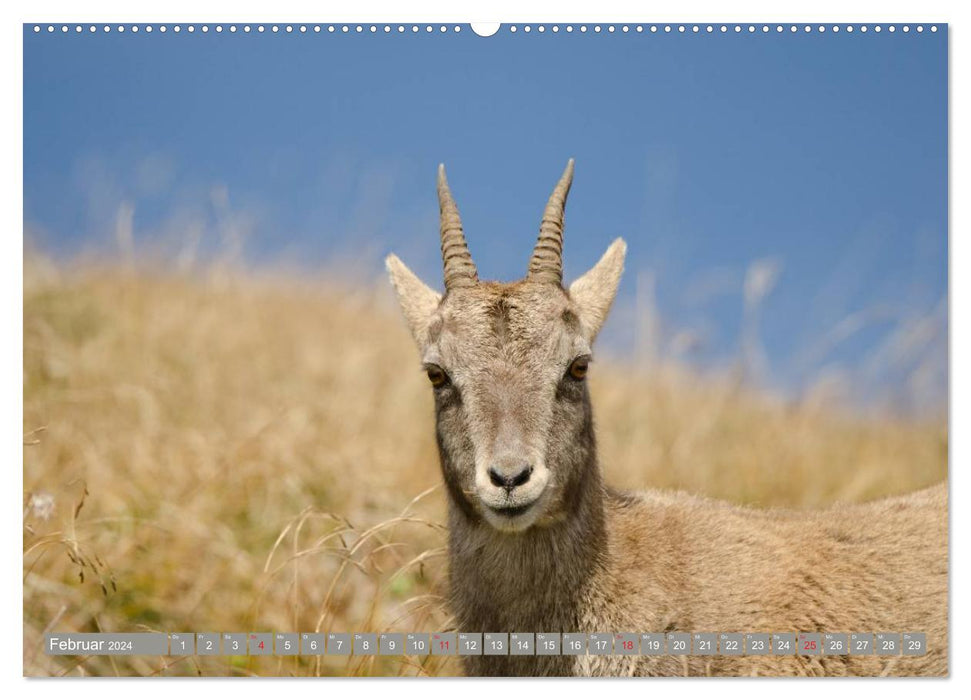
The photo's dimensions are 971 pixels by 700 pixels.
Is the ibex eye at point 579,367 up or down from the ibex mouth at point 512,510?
up

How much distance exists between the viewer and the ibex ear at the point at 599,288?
6.16m

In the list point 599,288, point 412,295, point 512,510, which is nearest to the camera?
point 512,510

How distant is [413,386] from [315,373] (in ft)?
3.19

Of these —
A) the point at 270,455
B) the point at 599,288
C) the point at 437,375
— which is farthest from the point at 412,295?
the point at 270,455

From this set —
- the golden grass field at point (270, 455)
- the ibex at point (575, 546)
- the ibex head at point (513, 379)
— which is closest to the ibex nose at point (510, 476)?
the ibex head at point (513, 379)

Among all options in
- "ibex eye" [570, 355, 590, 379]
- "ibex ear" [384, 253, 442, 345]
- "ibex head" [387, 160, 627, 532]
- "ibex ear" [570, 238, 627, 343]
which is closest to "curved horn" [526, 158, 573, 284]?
"ibex head" [387, 160, 627, 532]

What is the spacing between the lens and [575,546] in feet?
18.9

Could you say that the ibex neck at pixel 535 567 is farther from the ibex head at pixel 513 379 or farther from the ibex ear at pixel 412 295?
the ibex ear at pixel 412 295

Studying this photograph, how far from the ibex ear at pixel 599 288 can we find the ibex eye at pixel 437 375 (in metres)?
0.81

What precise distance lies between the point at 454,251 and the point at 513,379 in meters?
0.90

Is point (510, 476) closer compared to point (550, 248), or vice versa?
point (510, 476)

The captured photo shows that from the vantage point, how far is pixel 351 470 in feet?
30.7

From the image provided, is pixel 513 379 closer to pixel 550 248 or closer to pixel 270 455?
pixel 550 248

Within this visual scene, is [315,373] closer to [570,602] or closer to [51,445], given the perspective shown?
[51,445]
